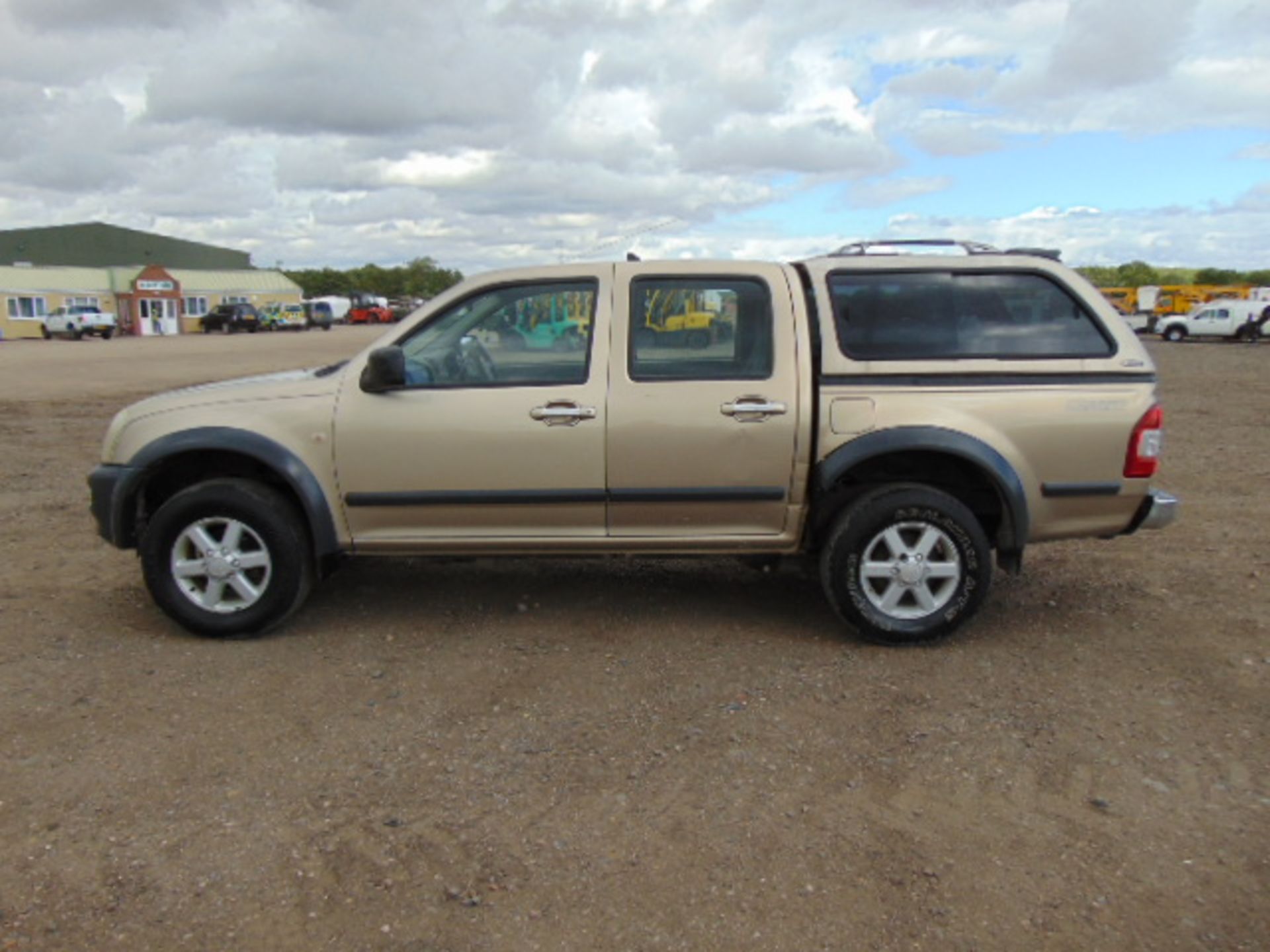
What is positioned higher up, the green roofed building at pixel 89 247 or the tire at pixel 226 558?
the green roofed building at pixel 89 247

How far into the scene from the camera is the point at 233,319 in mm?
58344

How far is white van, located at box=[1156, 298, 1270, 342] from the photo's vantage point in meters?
37.6

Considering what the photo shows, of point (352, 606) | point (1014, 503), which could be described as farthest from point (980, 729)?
point (352, 606)

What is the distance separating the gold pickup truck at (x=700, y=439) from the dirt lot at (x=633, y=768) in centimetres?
42

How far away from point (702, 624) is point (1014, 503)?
153cm

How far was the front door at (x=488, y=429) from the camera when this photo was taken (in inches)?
177

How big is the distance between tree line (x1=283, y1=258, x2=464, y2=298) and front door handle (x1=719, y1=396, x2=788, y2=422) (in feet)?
369

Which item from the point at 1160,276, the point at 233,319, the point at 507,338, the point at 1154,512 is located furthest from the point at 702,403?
the point at 1160,276

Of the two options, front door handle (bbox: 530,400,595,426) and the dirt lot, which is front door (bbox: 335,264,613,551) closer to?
front door handle (bbox: 530,400,595,426)

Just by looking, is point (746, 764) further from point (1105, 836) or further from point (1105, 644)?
point (1105, 644)

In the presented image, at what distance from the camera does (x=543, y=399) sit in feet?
14.7

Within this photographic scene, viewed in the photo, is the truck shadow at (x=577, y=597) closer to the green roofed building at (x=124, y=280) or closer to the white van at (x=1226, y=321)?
the white van at (x=1226, y=321)

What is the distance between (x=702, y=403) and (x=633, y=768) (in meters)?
1.69

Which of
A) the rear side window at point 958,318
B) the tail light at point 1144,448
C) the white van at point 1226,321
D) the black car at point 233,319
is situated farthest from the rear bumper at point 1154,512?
the black car at point 233,319
